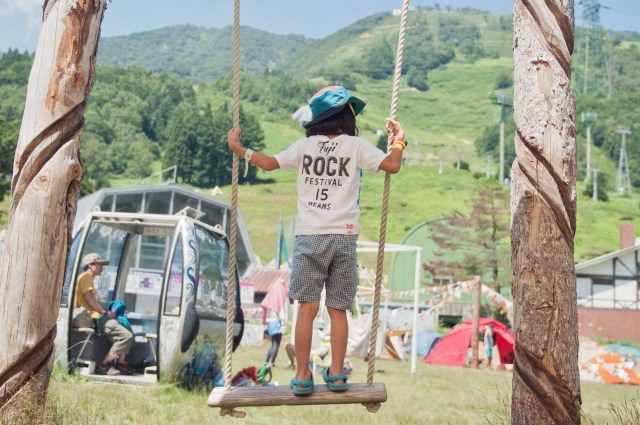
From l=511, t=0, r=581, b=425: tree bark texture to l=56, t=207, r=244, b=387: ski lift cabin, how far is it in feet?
19.7

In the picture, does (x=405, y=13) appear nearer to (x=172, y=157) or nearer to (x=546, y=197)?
(x=546, y=197)

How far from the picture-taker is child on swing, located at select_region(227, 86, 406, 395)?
5074mm

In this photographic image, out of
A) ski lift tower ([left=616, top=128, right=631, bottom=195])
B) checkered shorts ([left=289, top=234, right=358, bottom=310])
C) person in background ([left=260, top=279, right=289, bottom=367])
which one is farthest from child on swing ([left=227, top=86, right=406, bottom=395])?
ski lift tower ([left=616, top=128, right=631, bottom=195])

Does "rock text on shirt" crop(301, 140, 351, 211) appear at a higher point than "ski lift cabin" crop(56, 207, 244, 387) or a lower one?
higher

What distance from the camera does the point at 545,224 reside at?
4.85 meters

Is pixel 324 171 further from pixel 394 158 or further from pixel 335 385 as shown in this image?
pixel 335 385

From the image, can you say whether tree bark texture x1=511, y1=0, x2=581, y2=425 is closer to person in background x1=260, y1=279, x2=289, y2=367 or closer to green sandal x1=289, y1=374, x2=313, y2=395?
green sandal x1=289, y1=374, x2=313, y2=395

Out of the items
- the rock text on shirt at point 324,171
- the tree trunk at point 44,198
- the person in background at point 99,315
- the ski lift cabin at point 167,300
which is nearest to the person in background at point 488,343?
the ski lift cabin at point 167,300

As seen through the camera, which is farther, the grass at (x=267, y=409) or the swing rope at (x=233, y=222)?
the grass at (x=267, y=409)

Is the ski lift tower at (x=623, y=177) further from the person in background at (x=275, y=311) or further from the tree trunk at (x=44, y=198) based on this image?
the tree trunk at (x=44, y=198)

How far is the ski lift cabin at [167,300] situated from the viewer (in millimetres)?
10328

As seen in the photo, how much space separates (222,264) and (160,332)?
5.15 feet

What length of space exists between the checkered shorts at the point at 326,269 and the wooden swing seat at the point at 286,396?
1.78 ft

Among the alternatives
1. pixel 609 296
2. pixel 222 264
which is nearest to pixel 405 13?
pixel 222 264
